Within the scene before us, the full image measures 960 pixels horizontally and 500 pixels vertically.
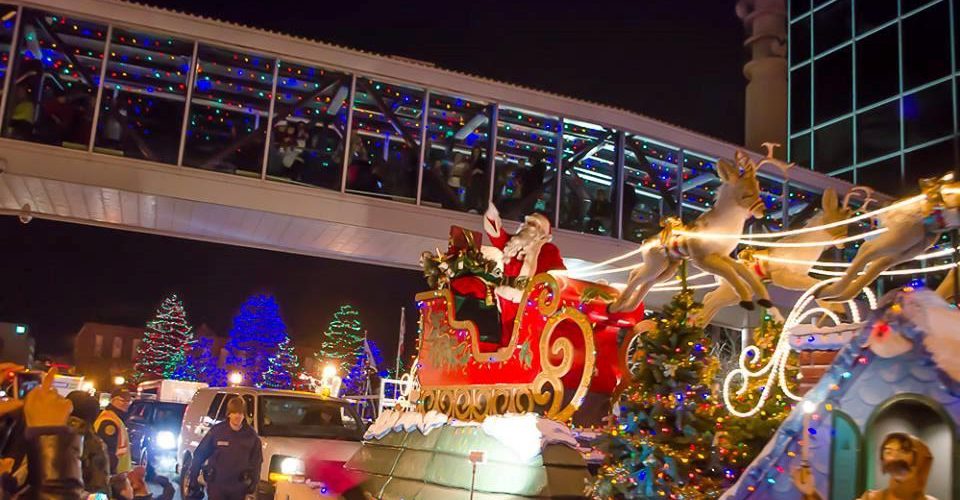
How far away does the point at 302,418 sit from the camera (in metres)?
12.4

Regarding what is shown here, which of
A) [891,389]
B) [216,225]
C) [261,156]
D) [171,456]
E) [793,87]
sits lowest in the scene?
[171,456]

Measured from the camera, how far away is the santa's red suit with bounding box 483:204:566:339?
9.30 meters

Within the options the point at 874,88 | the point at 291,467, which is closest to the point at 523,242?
the point at 291,467

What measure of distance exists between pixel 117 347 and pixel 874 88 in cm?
6385

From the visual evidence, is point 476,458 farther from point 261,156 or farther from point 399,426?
point 261,156

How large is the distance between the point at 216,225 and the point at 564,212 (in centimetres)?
708

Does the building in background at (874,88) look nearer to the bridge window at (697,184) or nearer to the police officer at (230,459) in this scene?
the bridge window at (697,184)

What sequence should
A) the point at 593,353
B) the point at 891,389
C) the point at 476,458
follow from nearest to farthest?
the point at 891,389
the point at 476,458
the point at 593,353

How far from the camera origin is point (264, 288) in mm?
52438

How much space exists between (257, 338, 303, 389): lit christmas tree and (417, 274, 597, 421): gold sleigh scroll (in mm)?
38204

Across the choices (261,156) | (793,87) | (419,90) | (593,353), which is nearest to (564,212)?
(419,90)

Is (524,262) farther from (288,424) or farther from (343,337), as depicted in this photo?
(343,337)

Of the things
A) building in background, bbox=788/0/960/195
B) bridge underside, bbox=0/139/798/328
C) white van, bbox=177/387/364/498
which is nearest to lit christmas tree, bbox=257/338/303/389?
building in background, bbox=788/0/960/195

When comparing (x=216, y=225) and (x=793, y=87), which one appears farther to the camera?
(x=793, y=87)
